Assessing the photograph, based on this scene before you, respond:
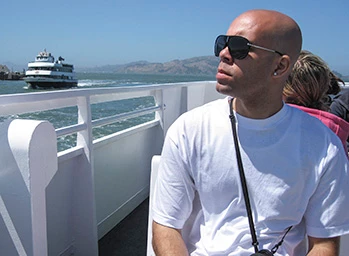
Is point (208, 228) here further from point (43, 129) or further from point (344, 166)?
point (43, 129)

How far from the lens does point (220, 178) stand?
1215 mm

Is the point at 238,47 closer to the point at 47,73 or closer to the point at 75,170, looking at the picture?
the point at 75,170

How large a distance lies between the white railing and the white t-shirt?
473mm

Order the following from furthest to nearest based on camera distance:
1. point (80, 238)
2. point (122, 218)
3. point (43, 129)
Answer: point (122, 218) < point (80, 238) < point (43, 129)

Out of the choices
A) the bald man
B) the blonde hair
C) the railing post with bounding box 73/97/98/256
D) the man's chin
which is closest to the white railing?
the railing post with bounding box 73/97/98/256

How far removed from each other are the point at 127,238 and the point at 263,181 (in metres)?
1.55

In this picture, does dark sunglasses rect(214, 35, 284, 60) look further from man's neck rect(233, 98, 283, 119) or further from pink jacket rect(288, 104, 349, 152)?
pink jacket rect(288, 104, 349, 152)

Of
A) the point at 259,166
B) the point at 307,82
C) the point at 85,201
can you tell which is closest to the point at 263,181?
the point at 259,166

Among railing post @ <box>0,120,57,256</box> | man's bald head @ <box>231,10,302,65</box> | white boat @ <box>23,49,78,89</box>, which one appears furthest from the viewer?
white boat @ <box>23,49,78,89</box>

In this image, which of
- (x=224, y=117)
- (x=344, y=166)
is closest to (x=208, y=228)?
(x=224, y=117)

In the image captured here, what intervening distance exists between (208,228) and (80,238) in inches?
46.3

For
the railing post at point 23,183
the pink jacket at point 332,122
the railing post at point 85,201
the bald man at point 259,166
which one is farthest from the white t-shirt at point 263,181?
the railing post at point 85,201

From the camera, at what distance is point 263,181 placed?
1.21 meters

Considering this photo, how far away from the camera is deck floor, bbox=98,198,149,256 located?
7.76 feet
